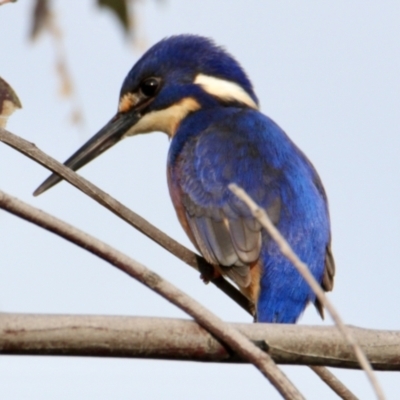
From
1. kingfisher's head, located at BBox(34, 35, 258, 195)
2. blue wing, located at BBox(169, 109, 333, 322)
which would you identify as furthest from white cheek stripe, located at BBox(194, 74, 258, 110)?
blue wing, located at BBox(169, 109, 333, 322)

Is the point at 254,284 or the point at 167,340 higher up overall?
the point at 254,284

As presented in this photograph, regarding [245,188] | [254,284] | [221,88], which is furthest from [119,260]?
[221,88]

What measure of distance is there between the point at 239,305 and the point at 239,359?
1.44 m

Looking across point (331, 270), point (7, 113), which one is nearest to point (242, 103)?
point (331, 270)

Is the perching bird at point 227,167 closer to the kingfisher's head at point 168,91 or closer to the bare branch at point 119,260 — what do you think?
the kingfisher's head at point 168,91

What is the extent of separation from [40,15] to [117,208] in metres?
0.66

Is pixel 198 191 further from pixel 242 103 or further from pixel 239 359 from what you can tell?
pixel 239 359

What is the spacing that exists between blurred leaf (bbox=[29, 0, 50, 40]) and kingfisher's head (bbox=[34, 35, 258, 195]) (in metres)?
2.09

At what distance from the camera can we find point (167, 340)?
1995mm

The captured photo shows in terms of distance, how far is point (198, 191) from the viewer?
387cm

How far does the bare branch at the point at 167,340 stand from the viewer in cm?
191

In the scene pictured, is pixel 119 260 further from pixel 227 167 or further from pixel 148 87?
pixel 148 87

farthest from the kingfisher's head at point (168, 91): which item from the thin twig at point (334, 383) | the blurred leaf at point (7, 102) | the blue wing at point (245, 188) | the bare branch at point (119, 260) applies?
the bare branch at point (119, 260)

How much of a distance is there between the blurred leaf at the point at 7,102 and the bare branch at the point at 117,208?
35 millimetres
